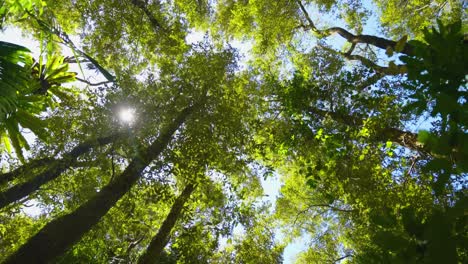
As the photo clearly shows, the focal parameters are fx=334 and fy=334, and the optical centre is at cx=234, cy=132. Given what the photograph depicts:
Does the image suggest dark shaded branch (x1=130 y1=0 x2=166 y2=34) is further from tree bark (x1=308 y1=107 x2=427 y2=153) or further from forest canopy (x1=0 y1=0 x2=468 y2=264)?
tree bark (x1=308 y1=107 x2=427 y2=153)

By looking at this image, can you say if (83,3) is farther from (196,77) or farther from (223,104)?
(223,104)

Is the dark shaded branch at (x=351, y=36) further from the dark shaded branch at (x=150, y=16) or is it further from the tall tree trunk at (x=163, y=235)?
the tall tree trunk at (x=163, y=235)

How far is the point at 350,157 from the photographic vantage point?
26.3 feet

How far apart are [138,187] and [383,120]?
257 inches

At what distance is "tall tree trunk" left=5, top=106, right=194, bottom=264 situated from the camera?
621 centimetres

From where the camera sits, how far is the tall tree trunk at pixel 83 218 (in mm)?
6213

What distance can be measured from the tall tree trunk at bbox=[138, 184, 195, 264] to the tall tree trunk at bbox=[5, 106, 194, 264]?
1.95m

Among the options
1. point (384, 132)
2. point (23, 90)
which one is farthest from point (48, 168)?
point (384, 132)

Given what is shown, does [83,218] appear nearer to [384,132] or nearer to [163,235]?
[163,235]

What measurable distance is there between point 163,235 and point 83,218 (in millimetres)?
3503

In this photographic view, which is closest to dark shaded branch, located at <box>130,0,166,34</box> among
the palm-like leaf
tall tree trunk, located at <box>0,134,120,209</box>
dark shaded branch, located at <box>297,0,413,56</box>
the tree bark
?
the palm-like leaf

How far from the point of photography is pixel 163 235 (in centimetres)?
1022

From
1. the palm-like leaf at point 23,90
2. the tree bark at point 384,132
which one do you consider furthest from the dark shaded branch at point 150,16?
the tree bark at point 384,132

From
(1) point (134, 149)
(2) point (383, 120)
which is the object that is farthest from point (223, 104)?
(2) point (383, 120)
